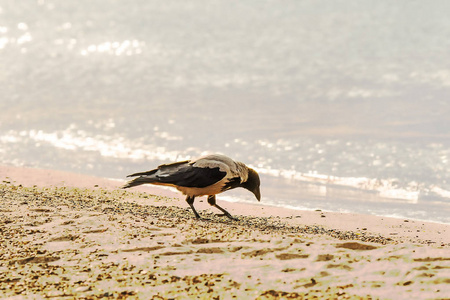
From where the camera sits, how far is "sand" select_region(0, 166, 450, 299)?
400 centimetres

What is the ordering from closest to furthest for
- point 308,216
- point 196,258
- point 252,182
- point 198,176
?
point 196,258, point 198,176, point 252,182, point 308,216

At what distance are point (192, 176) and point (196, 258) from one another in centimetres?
281

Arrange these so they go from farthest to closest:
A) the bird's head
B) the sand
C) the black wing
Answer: the bird's head
the black wing
the sand

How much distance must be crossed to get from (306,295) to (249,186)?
4986 millimetres

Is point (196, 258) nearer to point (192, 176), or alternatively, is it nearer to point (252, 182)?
point (192, 176)

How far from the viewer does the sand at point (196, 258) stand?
3998mm

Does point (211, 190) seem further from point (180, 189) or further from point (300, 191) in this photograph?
point (300, 191)

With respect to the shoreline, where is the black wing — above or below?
above

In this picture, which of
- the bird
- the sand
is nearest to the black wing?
the bird

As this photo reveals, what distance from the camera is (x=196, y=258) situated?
16.2 ft

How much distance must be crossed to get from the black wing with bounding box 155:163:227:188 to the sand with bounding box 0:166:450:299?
0.56 meters

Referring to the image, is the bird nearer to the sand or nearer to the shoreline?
the sand

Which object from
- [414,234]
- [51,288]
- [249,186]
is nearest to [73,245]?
[51,288]

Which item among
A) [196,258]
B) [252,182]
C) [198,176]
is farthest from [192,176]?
[196,258]
